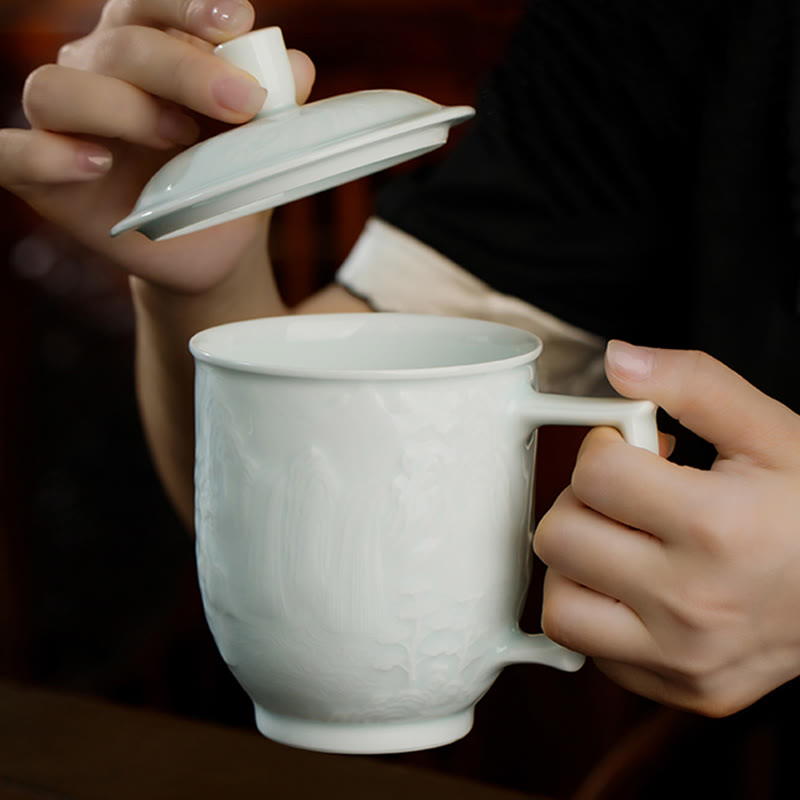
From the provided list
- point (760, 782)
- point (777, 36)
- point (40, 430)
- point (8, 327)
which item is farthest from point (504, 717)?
point (40, 430)

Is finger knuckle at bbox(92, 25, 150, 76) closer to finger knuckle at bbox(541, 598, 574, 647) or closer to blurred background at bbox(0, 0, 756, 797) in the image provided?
finger knuckle at bbox(541, 598, 574, 647)

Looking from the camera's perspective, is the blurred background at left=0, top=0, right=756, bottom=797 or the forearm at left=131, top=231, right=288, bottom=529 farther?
the blurred background at left=0, top=0, right=756, bottom=797

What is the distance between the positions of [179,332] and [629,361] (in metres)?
0.31

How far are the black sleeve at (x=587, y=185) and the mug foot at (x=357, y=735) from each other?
0.45 m

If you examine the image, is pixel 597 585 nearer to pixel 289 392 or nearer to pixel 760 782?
pixel 289 392

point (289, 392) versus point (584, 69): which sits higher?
point (584, 69)

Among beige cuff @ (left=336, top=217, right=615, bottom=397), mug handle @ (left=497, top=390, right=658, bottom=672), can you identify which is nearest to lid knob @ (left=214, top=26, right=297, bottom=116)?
mug handle @ (left=497, top=390, right=658, bottom=672)

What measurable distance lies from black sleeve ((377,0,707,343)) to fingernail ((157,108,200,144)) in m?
0.32

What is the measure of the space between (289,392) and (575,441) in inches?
8.8

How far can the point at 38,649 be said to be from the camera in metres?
1.47

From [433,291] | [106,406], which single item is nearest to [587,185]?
[433,291]

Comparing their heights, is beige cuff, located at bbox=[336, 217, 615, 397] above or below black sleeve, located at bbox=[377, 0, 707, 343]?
below

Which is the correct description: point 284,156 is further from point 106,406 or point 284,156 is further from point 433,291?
point 106,406

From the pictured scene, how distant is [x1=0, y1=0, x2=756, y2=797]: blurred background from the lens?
130 centimetres
